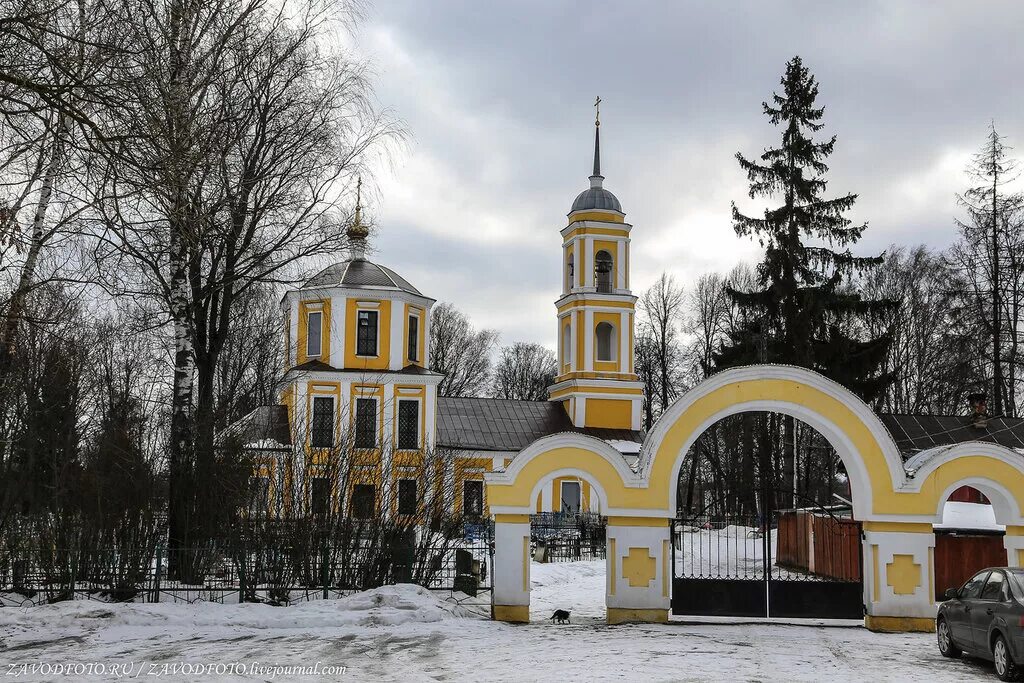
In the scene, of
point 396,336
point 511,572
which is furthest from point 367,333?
point 511,572

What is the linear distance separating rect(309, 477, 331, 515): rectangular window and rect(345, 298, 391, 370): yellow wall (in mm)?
21245


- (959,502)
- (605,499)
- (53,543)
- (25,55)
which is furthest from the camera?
(959,502)

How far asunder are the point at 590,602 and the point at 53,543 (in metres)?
9.89

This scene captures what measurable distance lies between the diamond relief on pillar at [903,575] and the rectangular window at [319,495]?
8.99m

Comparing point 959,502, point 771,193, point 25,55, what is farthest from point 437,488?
point 771,193

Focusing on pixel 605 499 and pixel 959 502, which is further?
pixel 959 502

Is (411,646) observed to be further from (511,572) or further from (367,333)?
(367,333)

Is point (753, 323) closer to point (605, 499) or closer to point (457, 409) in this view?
point (457, 409)

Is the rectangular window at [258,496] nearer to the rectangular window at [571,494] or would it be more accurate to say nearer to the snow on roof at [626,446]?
the snow on roof at [626,446]

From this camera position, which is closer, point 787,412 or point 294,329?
point 787,412

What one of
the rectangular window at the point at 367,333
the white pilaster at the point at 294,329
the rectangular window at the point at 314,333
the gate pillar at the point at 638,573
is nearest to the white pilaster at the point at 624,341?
the rectangular window at the point at 367,333

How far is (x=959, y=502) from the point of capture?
2417 centimetres

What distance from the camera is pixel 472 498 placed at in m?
26.7

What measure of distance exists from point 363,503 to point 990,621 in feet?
31.5
